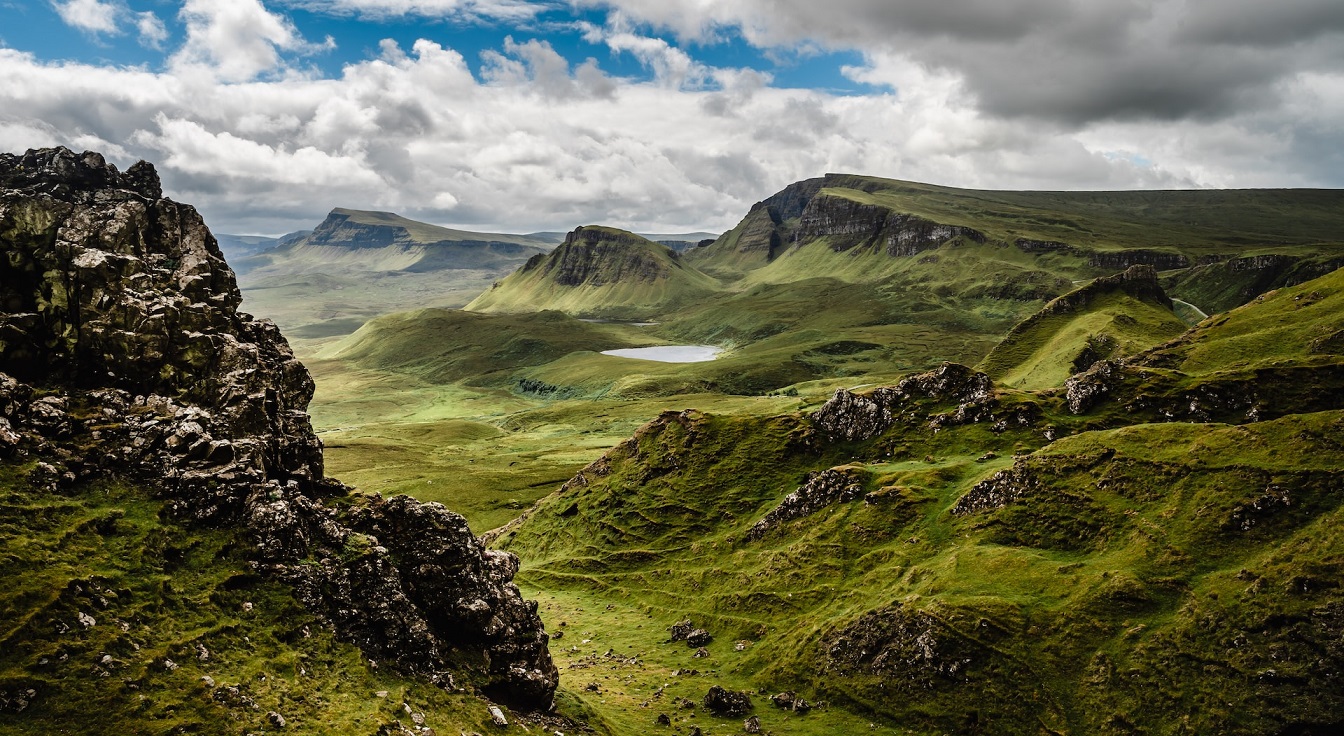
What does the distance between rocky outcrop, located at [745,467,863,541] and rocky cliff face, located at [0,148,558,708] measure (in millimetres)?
51274

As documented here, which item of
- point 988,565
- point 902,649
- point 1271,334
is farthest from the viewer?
point 1271,334

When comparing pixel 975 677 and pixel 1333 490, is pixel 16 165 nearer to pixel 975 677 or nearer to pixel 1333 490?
pixel 975 677

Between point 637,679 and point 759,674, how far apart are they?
14955 millimetres

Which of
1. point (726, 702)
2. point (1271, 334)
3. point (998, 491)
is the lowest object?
point (726, 702)

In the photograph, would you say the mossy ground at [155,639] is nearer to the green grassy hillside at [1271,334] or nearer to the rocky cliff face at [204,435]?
the rocky cliff face at [204,435]

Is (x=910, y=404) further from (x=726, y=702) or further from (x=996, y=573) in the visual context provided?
(x=726, y=702)

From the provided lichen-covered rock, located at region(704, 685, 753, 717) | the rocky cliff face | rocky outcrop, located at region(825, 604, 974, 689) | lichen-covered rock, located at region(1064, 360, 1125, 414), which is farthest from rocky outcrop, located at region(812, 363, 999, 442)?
the rocky cliff face

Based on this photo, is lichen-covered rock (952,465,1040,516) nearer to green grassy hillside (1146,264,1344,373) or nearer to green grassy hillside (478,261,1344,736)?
green grassy hillside (478,261,1344,736)

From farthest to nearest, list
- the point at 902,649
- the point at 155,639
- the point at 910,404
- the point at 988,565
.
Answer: the point at 910,404, the point at 988,565, the point at 902,649, the point at 155,639

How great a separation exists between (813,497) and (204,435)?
80837 mm

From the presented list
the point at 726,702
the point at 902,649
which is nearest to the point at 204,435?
the point at 726,702

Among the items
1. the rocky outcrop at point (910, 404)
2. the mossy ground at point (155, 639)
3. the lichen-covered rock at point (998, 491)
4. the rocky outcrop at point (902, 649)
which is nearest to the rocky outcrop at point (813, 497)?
the lichen-covered rock at point (998, 491)

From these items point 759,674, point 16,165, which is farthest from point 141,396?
point 759,674

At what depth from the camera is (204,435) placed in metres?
51.8
